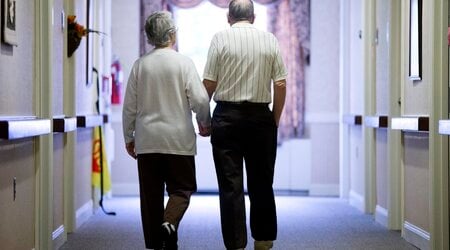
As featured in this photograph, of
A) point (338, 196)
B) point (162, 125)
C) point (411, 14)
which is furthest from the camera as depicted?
point (338, 196)

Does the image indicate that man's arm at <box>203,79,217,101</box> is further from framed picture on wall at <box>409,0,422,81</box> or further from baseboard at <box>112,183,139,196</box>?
baseboard at <box>112,183,139,196</box>

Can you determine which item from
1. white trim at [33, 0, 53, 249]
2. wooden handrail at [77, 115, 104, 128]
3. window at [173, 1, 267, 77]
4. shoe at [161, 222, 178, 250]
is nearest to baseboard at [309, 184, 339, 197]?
window at [173, 1, 267, 77]

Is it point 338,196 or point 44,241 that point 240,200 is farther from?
point 338,196

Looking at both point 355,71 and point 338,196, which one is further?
point 338,196

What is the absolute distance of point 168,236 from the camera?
4039mm

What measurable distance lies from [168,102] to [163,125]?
0.40 ft

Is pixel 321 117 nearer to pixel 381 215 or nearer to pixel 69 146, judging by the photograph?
pixel 381 215

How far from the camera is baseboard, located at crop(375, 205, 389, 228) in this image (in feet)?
19.9

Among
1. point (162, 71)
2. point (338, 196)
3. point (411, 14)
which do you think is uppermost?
point (411, 14)

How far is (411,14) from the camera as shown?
537 centimetres

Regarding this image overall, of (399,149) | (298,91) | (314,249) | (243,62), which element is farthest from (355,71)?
(243,62)

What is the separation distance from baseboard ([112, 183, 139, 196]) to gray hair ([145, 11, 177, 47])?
472cm

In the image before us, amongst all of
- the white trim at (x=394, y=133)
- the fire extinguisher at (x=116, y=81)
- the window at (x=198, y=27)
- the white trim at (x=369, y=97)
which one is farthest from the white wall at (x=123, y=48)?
the white trim at (x=394, y=133)

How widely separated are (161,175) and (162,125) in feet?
0.90
